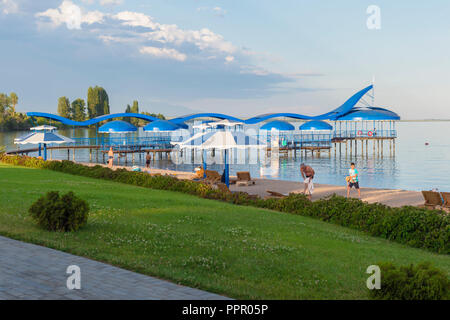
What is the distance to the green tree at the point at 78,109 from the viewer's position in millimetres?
130250

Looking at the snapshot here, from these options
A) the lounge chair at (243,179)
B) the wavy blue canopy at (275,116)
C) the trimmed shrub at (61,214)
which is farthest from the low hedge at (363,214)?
the wavy blue canopy at (275,116)

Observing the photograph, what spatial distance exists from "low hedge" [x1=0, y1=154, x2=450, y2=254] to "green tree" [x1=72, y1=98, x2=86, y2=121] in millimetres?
118019

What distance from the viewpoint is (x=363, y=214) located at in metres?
12.2

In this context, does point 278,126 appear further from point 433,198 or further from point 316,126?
point 433,198

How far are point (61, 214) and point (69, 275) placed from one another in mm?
3048

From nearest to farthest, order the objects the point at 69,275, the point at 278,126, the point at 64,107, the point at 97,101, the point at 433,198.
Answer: the point at 69,275
the point at 433,198
the point at 278,126
the point at 97,101
the point at 64,107

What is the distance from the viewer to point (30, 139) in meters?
30.1

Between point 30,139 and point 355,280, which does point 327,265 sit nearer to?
point 355,280

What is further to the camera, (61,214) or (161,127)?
(161,127)

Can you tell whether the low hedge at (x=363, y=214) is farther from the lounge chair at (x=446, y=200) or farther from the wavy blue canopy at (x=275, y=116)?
the wavy blue canopy at (x=275, y=116)

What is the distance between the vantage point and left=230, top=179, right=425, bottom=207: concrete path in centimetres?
1777

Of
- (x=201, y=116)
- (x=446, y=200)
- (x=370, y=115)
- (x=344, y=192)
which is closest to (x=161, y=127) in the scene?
(x=201, y=116)
